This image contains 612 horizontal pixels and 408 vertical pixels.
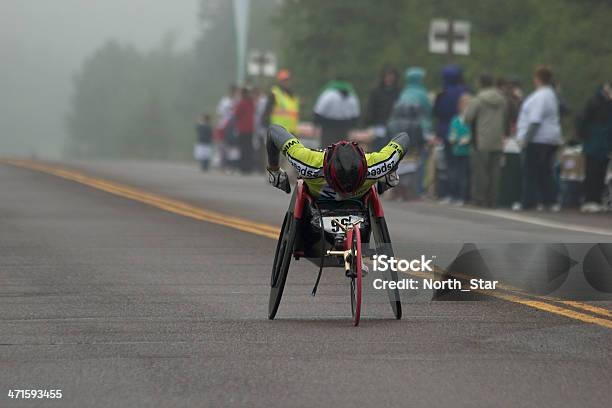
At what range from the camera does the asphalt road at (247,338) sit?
8.52 m

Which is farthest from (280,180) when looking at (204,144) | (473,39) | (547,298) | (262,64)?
(473,39)

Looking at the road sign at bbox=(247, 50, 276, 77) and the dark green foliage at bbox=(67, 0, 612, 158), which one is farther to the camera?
the road sign at bbox=(247, 50, 276, 77)

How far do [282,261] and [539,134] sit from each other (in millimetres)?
13040

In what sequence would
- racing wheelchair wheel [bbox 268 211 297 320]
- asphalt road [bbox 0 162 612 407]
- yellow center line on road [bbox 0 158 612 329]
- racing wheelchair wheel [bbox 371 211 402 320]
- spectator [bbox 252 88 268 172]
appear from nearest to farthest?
1. asphalt road [bbox 0 162 612 407]
2. racing wheelchair wheel [bbox 371 211 402 320]
3. racing wheelchair wheel [bbox 268 211 297 320]
4. yellow center line on road [bbox 0 158 612 329]
5. spectator [bbox 252 88 268 172]

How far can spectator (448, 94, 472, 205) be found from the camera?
25125mm

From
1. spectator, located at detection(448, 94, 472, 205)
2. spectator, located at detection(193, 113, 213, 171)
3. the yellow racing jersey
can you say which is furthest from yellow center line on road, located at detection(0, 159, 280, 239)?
spectator, located at detection(193, 113, 213, 171)

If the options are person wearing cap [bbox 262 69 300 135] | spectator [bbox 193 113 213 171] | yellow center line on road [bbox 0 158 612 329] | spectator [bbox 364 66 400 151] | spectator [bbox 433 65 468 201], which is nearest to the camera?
yellow center line on road [bbox 0 158 612 329]

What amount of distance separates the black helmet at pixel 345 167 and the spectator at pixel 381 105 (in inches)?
688

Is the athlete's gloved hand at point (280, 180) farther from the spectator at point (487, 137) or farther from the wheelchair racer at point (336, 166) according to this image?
the spectator at point (487, 137)

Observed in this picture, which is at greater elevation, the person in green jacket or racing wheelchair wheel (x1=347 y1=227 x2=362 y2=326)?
the person in green jacket

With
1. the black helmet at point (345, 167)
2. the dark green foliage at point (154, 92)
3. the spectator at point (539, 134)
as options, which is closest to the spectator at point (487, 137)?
the spectator at point (539, 134)

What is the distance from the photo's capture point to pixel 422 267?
12.0 meters

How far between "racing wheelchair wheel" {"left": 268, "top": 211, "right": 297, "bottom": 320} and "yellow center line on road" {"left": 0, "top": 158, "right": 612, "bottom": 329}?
1.13 m

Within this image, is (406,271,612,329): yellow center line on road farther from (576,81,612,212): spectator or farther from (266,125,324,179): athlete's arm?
(576,81,612,212): spectator
